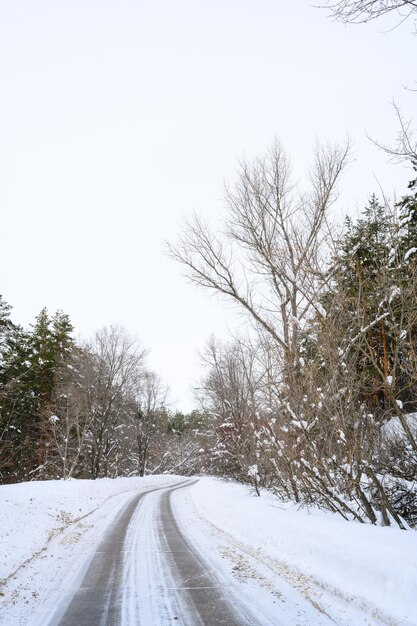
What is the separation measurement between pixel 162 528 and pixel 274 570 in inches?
204

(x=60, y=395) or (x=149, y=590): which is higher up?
(x=60, y=395)

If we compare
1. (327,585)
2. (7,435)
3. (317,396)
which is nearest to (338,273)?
(317,396)

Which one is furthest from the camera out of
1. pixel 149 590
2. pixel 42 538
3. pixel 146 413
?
pixel 146 413

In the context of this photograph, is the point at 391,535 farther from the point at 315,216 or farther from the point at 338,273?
the point at 315,216

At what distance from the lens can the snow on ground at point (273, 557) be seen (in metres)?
4.33

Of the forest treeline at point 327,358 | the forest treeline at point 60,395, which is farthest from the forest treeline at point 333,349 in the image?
the forest treeline at point 60,395

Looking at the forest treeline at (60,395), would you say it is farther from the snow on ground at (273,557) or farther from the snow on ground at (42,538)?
the snow on ground at (273,557)

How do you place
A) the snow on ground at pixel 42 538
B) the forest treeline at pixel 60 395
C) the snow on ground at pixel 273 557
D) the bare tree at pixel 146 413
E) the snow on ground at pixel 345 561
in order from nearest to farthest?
the snow on ground at pixel 345 561
the snow on ground at pixel 273 557
the snow on ground at pixel 42 538
the forest treeline at pixel 60 395
the bare tree at pixel 146 413

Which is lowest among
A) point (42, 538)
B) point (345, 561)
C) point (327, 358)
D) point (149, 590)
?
point (42, 538)

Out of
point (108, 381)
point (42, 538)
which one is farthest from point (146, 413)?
point (42, 538)

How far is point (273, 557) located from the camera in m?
6.71

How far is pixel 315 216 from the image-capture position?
11969 millimetres

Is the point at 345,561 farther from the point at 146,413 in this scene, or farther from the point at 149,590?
the point at 146,413

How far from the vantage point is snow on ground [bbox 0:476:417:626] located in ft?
14.2
